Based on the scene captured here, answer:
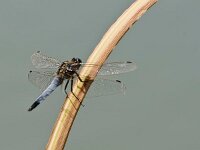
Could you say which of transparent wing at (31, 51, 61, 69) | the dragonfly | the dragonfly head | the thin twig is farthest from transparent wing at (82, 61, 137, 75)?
the thin twig

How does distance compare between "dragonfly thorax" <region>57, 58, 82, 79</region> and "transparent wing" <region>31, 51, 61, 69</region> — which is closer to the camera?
"dragonfly thorax" <region>57, 58, 82, 79</region>

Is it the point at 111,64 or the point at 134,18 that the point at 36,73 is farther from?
the point at 134,18

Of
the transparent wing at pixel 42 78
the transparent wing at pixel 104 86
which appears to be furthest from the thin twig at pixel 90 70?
the transparent wing at pixel 42 78

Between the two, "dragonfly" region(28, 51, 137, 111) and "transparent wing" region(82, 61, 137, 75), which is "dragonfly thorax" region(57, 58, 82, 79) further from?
"transparent wing" region(82, 61, 137, 75)

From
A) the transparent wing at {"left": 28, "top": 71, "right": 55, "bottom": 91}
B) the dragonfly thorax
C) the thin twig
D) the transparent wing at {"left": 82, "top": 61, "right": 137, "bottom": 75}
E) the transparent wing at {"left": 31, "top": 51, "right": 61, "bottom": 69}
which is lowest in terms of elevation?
the thin twig

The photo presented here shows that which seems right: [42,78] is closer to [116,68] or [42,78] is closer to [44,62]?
[44,62]

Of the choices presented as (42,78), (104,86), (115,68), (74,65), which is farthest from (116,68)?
(42,78)
